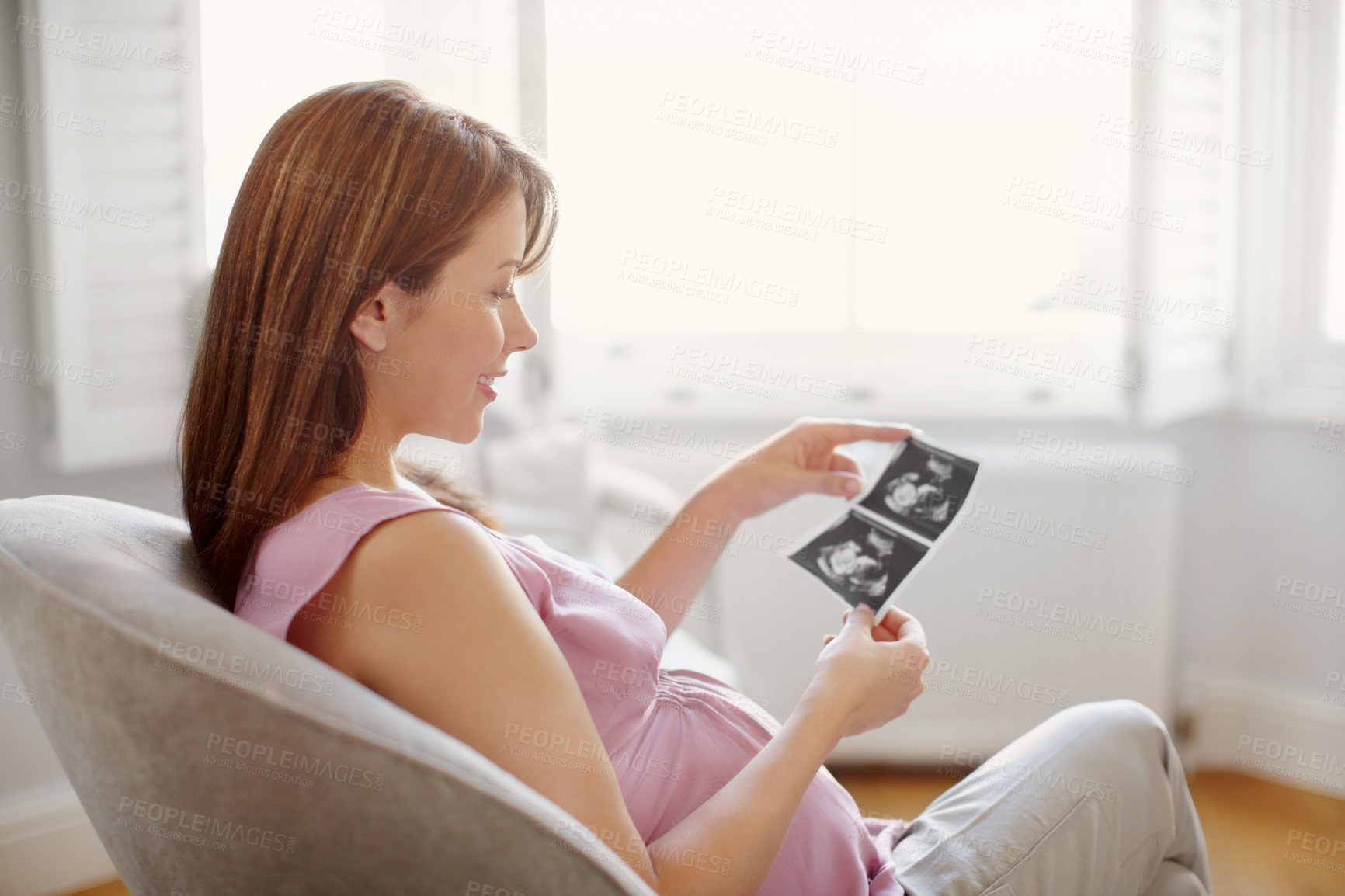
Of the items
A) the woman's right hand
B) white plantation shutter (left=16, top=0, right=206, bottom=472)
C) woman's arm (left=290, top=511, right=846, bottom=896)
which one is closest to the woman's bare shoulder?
woman's arm (left=290, top=511, right=846, bottom=896)

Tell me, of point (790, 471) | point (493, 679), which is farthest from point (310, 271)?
point (790, 471)

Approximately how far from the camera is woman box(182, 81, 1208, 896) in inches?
30.9

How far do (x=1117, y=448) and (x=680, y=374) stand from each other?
1094 millimetres

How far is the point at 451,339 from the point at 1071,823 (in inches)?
31.3

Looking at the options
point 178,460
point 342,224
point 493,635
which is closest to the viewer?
point 493,635

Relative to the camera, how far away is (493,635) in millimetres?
777

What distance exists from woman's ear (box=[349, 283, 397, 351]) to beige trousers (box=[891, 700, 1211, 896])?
738 millimetres

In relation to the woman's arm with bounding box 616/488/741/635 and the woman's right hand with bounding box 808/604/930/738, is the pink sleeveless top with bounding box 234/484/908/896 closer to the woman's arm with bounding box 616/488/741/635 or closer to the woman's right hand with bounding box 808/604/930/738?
the woman's right hand with bounding box 808/604/930/738

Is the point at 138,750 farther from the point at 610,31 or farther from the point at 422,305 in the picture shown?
the point at 610,31

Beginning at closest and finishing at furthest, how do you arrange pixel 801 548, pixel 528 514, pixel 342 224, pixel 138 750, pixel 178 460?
pixel 138 750
pixel 342 224
pixel 178 460
pixel 801 548
pixel 528 514

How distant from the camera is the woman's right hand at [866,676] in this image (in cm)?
99

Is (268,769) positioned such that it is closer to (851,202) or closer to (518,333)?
(518,333)

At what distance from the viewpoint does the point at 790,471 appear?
1.44 meters

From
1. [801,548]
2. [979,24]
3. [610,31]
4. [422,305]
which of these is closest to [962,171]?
[979,24]
